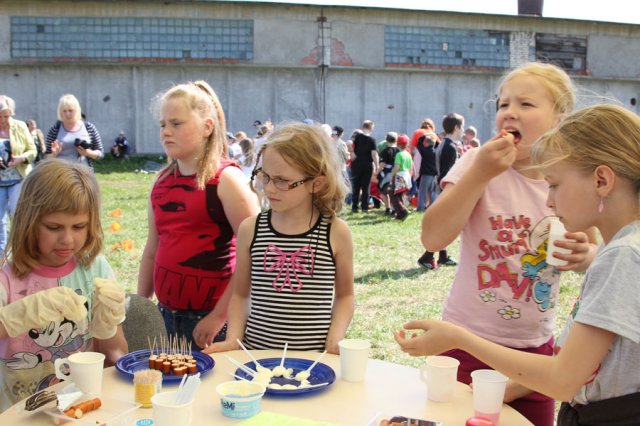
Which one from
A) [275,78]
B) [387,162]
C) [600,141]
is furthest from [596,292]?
[275,78]

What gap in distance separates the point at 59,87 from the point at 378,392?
91.3 ft

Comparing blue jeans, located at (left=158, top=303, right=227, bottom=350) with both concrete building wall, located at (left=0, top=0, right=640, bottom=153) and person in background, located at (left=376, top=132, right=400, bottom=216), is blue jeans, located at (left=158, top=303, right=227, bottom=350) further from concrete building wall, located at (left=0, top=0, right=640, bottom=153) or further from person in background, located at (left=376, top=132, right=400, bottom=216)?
concrete building wall, located at (left=0, top=0, right=640, bottom=153)

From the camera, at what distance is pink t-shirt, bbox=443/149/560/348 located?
2.18 metres

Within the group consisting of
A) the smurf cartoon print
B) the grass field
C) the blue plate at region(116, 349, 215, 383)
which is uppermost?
the smurf cartoon print

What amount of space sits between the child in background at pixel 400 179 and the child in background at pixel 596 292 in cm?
972

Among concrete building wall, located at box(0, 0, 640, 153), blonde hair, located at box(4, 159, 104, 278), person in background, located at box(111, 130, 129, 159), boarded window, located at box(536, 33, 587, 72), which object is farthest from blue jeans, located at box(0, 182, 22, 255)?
boarded window, located at box(536, 33, 587, 72)

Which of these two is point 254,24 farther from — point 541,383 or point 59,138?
point 541,383

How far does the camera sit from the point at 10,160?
699cm

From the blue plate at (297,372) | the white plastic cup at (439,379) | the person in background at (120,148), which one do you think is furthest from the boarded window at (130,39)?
the white plastic cup at (439,379)

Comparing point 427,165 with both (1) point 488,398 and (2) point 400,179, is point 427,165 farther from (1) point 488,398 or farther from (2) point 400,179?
(1) point 488,398

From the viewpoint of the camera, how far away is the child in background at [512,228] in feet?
7.06

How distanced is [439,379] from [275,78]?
86.0 feet

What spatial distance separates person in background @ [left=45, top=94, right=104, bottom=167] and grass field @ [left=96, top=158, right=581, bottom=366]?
133 cm

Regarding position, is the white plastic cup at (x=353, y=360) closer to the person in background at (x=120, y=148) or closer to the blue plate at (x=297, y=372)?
the blue plate at (x=297, y=372)
